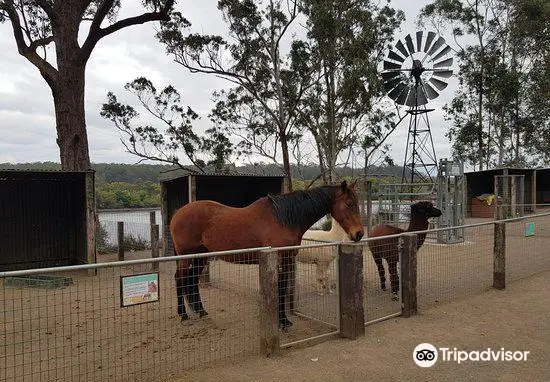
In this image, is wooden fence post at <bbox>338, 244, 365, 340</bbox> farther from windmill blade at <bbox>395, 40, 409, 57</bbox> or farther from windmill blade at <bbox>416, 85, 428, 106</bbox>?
windmill blade at <bbox>416, 85, 428, 106</bbox>

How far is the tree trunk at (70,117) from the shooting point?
11891mm

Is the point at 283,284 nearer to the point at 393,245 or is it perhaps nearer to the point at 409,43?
the point at 393,245

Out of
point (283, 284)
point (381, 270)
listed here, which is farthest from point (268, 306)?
point (381, 270)

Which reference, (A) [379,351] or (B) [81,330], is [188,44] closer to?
(B) [81,330]

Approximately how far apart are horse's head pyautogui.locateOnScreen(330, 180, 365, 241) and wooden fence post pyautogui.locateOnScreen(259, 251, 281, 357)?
4.33 feet

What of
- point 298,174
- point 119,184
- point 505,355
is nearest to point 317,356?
point 505,355

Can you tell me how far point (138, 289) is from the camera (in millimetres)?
3215

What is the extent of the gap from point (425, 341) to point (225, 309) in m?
2.62

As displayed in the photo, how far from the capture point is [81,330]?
195 inches

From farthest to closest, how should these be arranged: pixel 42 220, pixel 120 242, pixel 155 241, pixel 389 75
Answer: pixel 389 75 < pixel 120 242 < pixel 155 241 < pixel 42 220

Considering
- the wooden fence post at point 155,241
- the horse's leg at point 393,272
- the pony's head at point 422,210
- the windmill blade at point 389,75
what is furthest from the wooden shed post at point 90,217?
the windmill blade at point 389,75

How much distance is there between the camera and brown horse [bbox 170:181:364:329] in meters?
4.80

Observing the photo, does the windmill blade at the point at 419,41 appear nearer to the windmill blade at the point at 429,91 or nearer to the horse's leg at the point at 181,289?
the windmill blade at the point at 429,91

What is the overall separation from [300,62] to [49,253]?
40.5 ft
